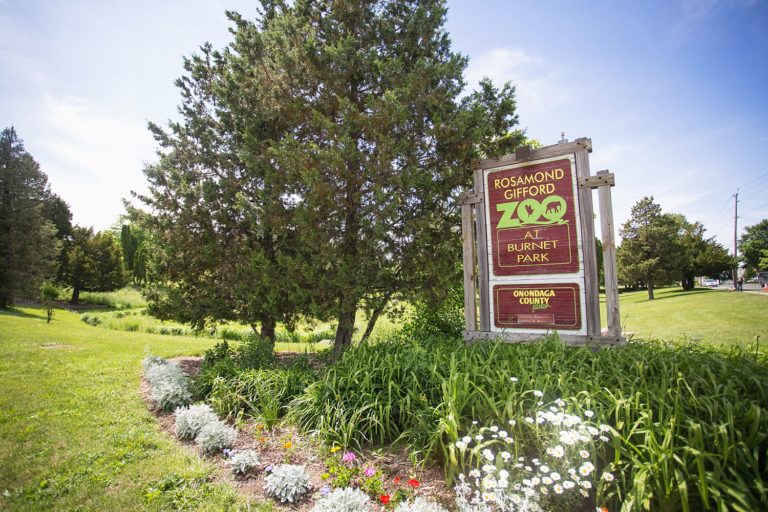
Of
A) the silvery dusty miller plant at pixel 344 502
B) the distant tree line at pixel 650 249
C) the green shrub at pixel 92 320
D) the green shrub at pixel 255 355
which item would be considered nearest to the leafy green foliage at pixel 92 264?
the green shrub at pixel 92 320

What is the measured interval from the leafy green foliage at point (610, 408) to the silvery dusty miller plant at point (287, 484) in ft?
1.95

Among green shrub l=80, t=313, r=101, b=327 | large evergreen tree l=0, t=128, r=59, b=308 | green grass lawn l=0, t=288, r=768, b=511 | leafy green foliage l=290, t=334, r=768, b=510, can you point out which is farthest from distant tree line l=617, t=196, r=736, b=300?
large evergreen tree l=0, t=128, r=59, b=308

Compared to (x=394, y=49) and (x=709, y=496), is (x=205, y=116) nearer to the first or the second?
(x=394, y=49)

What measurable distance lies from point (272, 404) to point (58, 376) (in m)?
5.26

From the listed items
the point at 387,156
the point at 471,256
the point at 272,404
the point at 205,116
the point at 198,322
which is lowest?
the point at 272,404

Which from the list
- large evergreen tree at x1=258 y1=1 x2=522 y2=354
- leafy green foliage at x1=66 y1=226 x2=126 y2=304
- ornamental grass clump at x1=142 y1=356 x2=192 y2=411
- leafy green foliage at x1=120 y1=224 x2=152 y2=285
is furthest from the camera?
leafy green foliage at x1=120 y1=224 x2=152 y2=285

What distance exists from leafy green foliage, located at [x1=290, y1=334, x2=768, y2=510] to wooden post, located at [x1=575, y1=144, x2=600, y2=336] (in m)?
0.76

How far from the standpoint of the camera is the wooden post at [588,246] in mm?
4820

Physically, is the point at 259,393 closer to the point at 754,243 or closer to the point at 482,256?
the point at 482,256

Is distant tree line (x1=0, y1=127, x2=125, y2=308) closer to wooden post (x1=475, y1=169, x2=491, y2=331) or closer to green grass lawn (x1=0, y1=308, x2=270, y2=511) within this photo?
green grass lawn (x1=0, y1=308, x2=270, y2=511)

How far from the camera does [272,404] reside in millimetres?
4016

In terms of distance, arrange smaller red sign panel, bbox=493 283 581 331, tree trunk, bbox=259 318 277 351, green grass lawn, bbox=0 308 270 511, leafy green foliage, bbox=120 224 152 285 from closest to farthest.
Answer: green grass lawn, bbox=0 308 270 511, smaller red sign panel, bbox=493 283 581 331, tree trunk, bbox=259 318 277 351, leafy green foliage, bbox=120 224 152 285

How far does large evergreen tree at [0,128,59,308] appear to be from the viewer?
62.8 ft

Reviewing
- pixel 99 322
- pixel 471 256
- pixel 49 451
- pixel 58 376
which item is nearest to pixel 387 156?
pixel 471 256
